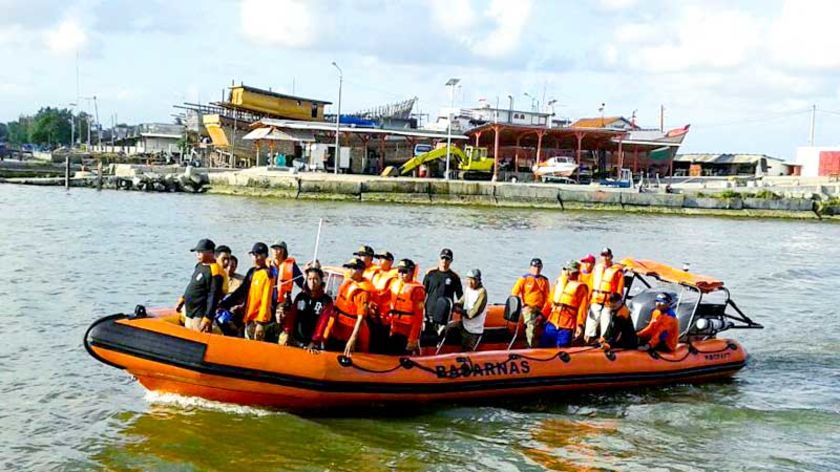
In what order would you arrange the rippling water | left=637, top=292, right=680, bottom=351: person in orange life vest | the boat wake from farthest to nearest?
left=637, top=292, right=680, bottom=351: person in orange life vest < the boat wake < the rippling water

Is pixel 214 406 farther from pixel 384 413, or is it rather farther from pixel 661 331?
pixel 661 331

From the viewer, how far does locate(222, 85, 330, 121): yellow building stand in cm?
6269

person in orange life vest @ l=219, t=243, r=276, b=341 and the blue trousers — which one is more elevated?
person in orange life vest @ l=219, t=243, r=276, b=341

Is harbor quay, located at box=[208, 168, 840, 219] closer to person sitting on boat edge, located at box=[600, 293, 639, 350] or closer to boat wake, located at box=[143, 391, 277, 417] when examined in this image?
person sitting on boat edge, located at box=[600, 293, 639, 350]

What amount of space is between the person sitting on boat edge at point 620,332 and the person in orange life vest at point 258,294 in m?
4.79

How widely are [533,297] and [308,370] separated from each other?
379cm

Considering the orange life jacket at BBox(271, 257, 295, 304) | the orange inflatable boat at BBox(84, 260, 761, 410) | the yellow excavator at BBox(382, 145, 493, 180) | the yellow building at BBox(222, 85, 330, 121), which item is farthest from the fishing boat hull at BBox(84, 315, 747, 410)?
the yellow building at BBox(222, 85, 330, 121)

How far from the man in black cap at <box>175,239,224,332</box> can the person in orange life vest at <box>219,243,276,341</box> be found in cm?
37

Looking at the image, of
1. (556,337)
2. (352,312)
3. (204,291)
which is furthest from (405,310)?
(556,337)

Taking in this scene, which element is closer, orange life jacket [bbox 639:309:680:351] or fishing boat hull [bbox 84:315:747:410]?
fishing boat hull [bbox 84:315:747:410]

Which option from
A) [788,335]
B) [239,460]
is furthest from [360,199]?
[239,460]

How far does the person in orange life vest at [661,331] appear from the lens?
40.4 ft

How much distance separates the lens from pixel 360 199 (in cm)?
4678

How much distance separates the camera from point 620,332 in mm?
12117
